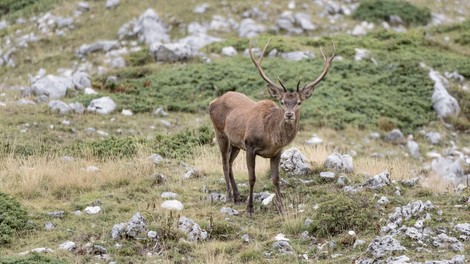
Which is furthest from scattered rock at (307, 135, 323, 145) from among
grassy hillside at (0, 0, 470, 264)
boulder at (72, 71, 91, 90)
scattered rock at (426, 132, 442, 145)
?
boulder at (72, 71, 91, 90)

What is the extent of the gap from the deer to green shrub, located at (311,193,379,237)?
3.48 feet

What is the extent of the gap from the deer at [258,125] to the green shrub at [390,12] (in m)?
16.0

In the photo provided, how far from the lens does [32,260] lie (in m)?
8.68

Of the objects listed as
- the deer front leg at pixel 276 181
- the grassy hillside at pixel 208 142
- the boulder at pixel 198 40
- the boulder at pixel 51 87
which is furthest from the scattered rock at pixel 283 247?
the boulder at pixel 198 40

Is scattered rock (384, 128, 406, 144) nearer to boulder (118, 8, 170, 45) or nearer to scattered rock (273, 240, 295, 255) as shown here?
boulder (118, 8, 170, 45)

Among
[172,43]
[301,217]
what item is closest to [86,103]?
[172,43]

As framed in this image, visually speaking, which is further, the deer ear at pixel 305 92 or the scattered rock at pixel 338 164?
the scattered rock at pixel 338 164

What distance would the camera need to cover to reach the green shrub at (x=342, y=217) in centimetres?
1020

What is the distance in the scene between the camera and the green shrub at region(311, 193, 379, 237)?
10.2 meters

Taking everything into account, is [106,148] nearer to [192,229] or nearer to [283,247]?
[192,229]

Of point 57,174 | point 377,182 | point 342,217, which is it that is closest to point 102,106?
point 57,174

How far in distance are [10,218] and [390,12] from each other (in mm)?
20619

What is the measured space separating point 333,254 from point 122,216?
330cm

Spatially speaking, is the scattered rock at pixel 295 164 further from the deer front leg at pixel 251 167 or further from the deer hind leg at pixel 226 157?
the deer front leg at pixel 251 167
